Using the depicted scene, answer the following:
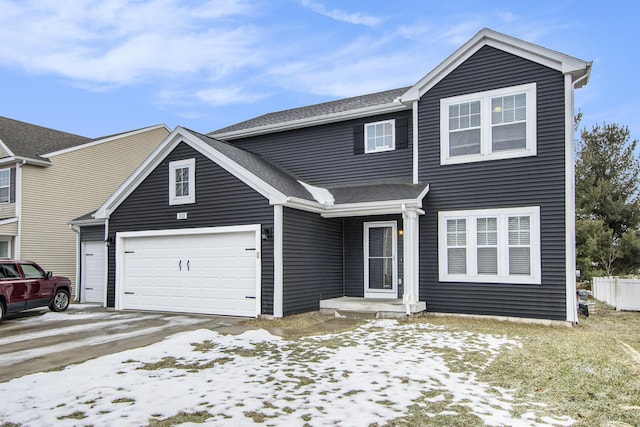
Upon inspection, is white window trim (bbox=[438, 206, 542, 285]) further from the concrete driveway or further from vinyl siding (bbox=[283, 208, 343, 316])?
the concrete driveway

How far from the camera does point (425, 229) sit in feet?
38.3

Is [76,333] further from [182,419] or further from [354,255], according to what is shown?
[354,255]

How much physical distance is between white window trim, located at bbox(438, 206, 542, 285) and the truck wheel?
1030 centimetres

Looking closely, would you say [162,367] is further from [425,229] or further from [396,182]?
[396,182]

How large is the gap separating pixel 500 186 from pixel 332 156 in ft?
16.1

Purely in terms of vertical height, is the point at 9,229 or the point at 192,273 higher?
the point at 9,229

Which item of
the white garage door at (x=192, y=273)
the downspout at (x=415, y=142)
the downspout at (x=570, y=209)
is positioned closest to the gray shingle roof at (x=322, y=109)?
the downspout at (x=415, y=142)

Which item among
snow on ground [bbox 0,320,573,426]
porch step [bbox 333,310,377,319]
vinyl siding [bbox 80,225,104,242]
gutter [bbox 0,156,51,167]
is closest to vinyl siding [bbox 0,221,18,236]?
gutter [bbox 0,156,51,167]

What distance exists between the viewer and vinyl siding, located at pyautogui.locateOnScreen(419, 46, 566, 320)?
33.6ft

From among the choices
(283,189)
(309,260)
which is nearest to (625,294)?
(309,260)

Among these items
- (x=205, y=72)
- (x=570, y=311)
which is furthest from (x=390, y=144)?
(x=205, y=72)

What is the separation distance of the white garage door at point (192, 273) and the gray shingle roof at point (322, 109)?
4643 mm

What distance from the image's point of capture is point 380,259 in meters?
12.8

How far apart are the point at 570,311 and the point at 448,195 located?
3658 mm
